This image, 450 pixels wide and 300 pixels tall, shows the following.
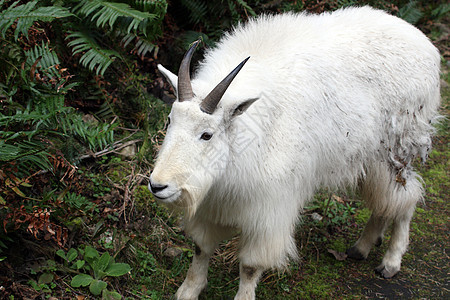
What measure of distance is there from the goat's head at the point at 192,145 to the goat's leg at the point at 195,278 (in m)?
1.03

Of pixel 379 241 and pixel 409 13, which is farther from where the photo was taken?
pixel 409 13

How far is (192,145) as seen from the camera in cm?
340

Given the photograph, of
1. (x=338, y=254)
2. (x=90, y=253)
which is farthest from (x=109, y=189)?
(x=338, y=254)

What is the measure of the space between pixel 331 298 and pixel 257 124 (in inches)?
84.7

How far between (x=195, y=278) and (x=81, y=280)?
3.40ft

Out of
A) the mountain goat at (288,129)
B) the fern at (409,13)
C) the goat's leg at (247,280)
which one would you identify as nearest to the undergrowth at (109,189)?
the goat's leg at (247,280)

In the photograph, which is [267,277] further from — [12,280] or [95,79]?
[95,79]

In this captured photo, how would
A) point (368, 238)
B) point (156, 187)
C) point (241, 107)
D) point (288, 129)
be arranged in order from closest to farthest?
point (156, 187) < point (241, 107) < point (288, 129) < point (368, 238)

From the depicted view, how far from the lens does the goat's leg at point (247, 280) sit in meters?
4.28

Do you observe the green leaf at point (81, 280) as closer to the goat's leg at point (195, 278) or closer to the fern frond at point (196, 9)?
the goat's leg at point (195, 278)

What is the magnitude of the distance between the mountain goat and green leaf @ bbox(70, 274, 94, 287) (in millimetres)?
909

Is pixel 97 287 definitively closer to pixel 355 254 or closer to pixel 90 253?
pixel 90 253

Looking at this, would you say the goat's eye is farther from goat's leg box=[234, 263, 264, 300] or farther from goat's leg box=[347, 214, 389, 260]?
goat's leg box=[347, 214, 389, 260]

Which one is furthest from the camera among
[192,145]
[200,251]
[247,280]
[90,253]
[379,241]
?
[379,241]
